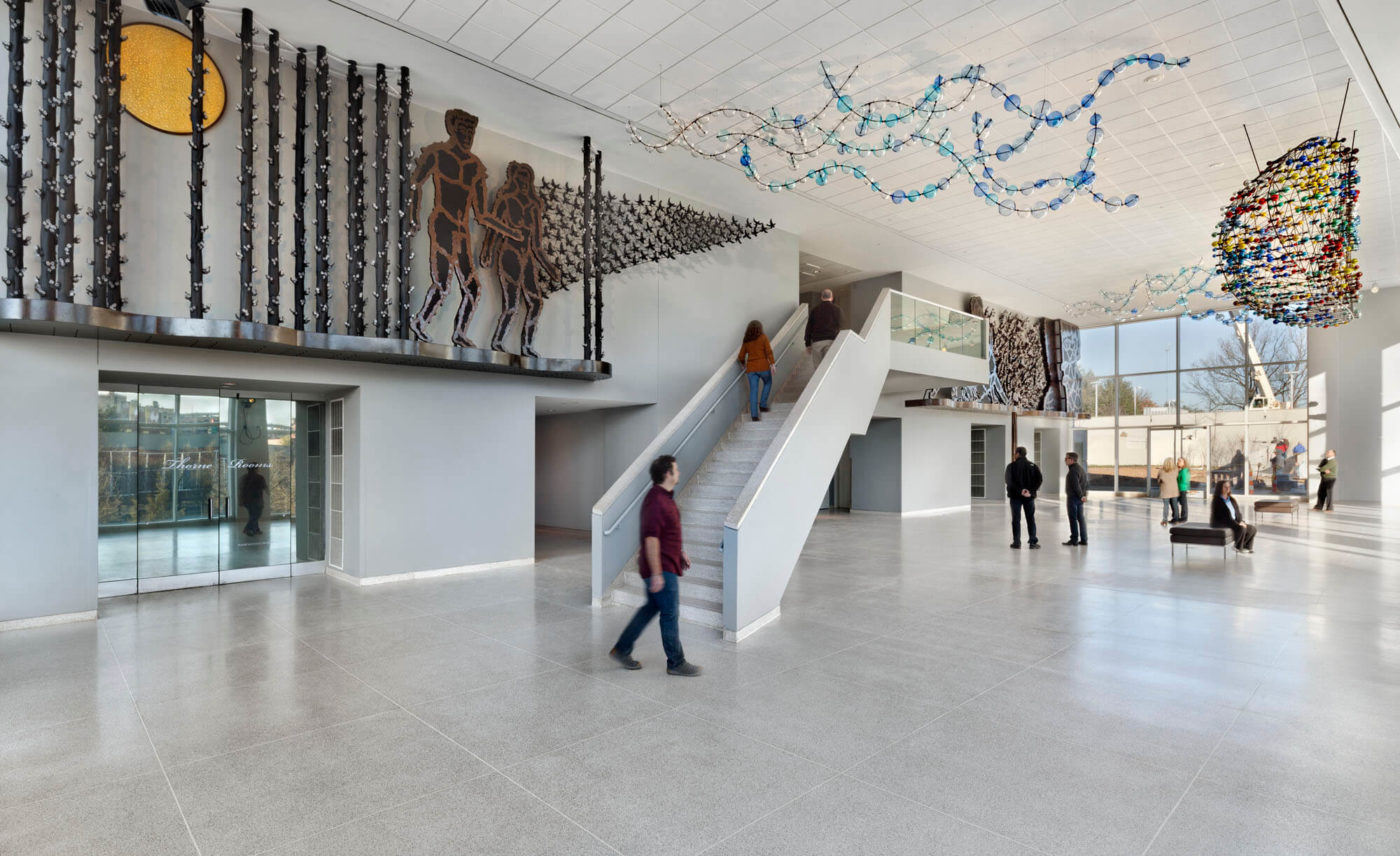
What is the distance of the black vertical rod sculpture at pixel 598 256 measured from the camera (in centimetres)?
1019

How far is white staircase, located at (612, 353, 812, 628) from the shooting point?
263 inches

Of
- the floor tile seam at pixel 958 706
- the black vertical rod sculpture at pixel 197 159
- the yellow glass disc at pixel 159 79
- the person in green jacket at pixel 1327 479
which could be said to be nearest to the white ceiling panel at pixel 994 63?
the black vertical rod sculpture at pixel 197 159

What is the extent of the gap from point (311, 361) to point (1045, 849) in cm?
820

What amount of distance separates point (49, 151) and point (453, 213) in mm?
3753

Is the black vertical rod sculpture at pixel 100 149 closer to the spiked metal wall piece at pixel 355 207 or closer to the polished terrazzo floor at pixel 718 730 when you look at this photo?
the spiked metal wall piece at pixel 355 207

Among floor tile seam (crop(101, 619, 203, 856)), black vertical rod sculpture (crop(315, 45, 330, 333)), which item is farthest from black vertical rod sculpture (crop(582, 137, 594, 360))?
floor tile seam (crop(101, 619, 203, 856))

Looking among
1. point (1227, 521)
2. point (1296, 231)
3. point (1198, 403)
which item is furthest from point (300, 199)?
point (1198, 403)

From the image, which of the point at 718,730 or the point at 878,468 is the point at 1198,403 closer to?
the point at 878,468

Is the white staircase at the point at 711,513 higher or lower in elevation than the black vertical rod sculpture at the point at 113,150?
lower

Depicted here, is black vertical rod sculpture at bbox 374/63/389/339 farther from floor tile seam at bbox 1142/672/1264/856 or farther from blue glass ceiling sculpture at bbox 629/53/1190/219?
floor tile seam at bbox 1142/672/1264/856

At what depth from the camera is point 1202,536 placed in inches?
390

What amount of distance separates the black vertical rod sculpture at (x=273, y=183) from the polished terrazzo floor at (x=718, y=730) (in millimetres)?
3211

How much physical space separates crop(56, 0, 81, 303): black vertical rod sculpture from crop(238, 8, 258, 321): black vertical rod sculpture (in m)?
1.28

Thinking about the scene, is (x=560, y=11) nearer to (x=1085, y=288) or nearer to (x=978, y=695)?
(x=978, y=695)
